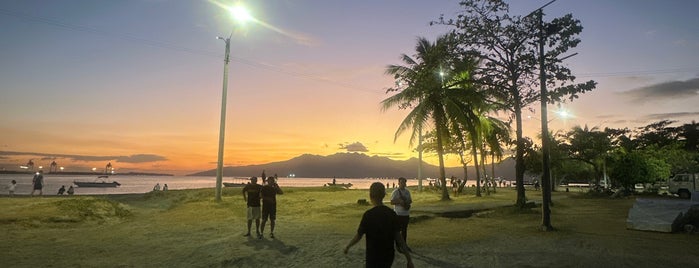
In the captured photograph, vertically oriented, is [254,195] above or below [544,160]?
below

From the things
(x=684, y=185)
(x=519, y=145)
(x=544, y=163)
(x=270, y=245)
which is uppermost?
(x=519, y=145)

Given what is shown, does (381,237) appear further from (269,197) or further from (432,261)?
(269,197)

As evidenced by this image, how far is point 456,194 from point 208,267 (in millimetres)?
30352

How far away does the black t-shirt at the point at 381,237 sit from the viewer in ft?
16.1

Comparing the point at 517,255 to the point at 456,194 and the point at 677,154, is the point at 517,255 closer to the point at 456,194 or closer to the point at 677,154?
the point at 456,194

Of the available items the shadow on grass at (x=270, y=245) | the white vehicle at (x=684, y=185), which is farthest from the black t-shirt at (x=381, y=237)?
the white vehicle at (x=684, y=185)

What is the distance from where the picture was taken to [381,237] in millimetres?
4898

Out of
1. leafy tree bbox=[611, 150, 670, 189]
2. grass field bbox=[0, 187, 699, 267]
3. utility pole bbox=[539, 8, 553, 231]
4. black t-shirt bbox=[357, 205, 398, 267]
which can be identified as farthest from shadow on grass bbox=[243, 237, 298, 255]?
leafy tree bbox=[611, 150, 670, 189]

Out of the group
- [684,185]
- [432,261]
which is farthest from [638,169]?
[432,261]

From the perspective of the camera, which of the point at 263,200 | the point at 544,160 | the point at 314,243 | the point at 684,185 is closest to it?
the point at 314,243

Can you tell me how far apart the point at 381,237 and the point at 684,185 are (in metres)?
39.4

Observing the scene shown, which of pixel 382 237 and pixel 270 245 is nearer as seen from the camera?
pixel 382 237

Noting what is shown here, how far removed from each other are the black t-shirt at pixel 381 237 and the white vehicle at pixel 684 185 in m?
37.6

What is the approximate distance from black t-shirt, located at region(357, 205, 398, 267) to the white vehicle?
1480 inches
